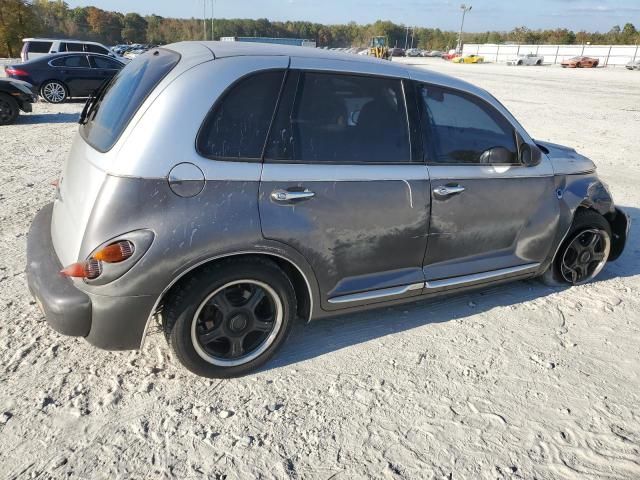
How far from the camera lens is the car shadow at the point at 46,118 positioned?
11672 mm

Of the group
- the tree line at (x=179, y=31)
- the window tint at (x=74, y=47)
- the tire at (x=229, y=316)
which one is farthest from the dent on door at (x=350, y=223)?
the tree line at (x=179, y=31)

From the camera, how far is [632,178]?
7.97m

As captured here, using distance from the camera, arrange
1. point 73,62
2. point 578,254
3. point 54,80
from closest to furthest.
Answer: point 578,254, point 54,80, point 73,62

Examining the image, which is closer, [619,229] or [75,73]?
[619,229]

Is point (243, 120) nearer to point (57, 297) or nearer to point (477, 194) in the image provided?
point (57, 297)

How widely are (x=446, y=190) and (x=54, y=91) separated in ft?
48.2

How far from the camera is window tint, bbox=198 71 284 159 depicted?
2.65 meters

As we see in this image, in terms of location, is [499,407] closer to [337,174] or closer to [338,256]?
[338,256]

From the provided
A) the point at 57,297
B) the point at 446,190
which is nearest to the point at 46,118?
the point at 57,297

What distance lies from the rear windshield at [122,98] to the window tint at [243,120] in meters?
0.40

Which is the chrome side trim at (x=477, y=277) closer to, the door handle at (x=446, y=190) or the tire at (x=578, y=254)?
the tire at (x=578, y=254)

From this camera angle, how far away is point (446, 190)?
10.9ft

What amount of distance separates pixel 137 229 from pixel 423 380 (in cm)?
191

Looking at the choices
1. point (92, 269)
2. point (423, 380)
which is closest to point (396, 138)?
point (423, 380)
